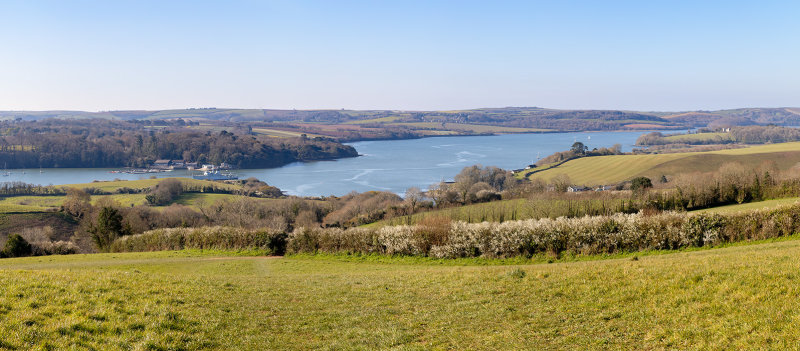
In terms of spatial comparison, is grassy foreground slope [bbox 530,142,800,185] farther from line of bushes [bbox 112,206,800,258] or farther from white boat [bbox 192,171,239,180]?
white boat [bbox 192,171,239,180]

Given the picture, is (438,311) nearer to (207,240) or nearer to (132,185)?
(207,240)

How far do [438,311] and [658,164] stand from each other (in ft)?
291

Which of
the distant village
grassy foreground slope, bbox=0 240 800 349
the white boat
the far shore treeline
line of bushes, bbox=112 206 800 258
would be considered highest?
grassy foreground slope, bbox=0 240 800 349

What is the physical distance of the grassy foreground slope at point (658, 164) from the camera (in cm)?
8025

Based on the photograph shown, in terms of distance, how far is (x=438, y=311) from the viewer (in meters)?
10.4

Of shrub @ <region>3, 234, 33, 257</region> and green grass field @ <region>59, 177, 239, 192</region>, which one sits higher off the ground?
shrub @ <region>3, 234, 33, 257</region>

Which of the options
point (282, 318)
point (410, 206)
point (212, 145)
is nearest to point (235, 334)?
point (282, 318)

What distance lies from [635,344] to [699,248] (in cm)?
1568

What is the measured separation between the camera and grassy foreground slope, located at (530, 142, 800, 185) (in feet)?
263

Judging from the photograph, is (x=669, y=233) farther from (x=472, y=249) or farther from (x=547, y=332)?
(x=547, y=332)

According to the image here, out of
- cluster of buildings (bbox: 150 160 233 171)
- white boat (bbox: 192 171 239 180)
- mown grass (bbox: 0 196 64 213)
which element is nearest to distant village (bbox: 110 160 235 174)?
cluster of buildings (bbox: 150 160 233 171)

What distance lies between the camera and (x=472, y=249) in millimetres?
23141

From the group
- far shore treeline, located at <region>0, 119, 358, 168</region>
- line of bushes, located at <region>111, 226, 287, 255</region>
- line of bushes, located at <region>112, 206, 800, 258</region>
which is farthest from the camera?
far shore treeline, located at <region>0, 119, 358, 168</region>

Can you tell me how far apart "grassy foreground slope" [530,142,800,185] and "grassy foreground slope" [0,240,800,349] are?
73.2 m
